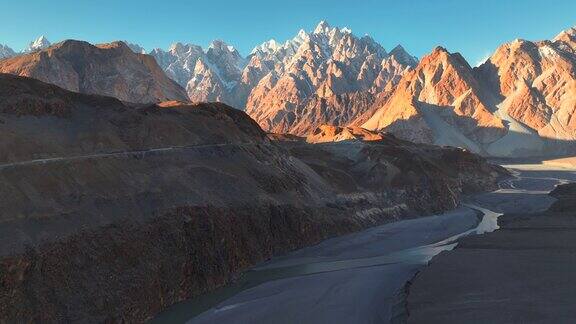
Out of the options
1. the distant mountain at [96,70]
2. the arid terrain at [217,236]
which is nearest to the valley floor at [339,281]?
the arid terrain at [217,236]

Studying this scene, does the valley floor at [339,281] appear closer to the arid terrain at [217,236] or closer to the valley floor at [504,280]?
the arid terrain at [217,236]

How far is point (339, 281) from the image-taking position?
38.0 metres

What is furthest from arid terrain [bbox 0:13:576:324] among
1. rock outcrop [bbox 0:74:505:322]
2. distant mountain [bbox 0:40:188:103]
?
distant mountain [bbox 0:40:188:103]

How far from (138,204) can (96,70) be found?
433ft

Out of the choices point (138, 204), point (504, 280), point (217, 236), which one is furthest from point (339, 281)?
point (138, 204)

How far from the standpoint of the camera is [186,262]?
119ft

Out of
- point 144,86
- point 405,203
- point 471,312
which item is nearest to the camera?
point 471,312

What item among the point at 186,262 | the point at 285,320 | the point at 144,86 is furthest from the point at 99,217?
the point at 144,86

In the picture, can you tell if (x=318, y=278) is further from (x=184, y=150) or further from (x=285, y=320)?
(x=184, y=150)

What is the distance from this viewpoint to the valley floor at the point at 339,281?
30.7m

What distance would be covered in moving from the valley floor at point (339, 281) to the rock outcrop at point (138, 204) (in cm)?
202

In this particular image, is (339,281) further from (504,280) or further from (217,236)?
(504,280)

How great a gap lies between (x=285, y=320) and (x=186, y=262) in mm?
9806

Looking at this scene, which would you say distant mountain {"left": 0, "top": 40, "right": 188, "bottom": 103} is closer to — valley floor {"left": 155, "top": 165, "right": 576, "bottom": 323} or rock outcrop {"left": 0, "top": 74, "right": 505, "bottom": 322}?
rock outcrop {"left": 0, "top": 74, "right": 505, "bottom": 322}
